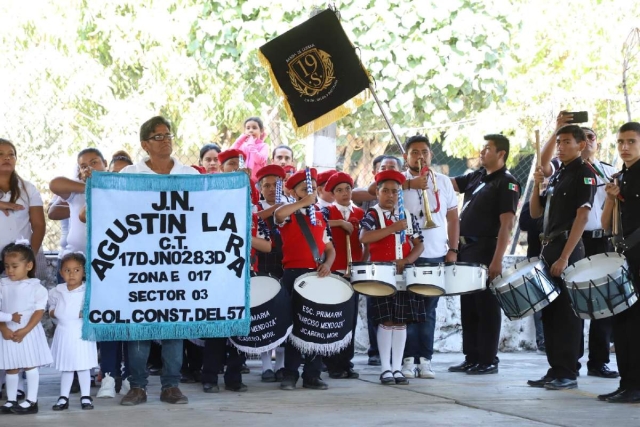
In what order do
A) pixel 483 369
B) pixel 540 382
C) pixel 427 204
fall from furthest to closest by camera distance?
pixel 483 369
pixel 427 204
pixel 540 382

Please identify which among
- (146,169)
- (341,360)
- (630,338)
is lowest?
(341,360)

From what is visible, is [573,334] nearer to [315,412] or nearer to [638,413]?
[638,413]

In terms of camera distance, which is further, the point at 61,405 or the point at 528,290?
the point at 528,290

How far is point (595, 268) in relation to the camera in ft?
25.2

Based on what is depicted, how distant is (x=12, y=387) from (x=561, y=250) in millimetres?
4038

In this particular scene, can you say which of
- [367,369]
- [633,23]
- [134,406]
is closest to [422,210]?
[367,369]

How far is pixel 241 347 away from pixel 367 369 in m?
1.97

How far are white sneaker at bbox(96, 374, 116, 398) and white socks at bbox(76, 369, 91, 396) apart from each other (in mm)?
403

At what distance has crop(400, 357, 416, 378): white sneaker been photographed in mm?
8844

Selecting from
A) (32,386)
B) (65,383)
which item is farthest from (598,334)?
(32,386)

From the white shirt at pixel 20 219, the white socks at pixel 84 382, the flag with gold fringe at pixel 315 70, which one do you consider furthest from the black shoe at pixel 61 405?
the flag with gold fringe at pixel 315 70

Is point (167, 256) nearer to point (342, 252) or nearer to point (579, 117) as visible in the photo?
point (342, 252)

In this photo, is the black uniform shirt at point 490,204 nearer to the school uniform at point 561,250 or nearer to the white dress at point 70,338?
the school uniform at point 561,250

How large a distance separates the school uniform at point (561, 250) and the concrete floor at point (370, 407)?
0.28 meters
